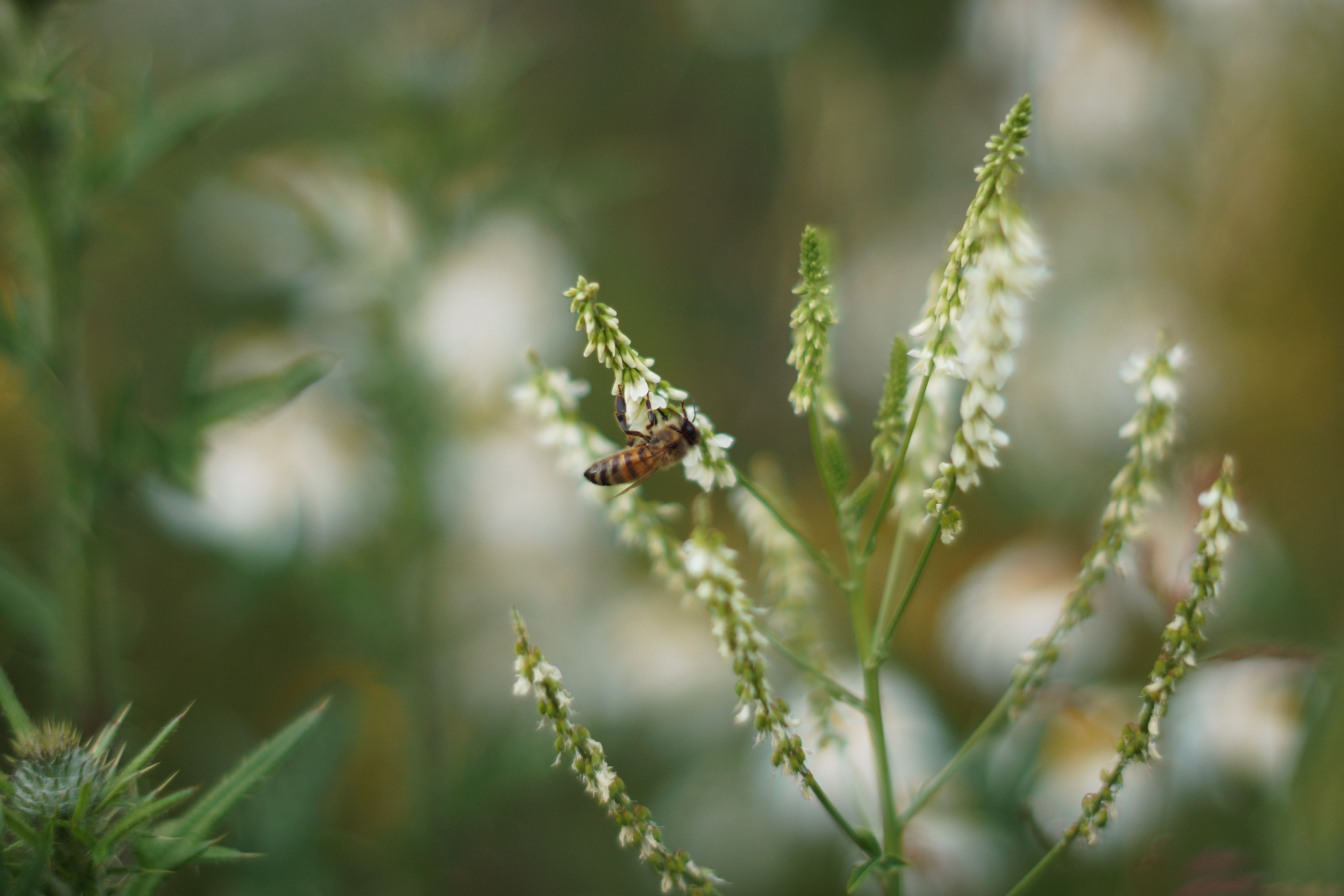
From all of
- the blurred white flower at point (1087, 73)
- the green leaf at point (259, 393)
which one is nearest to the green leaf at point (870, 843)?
the green leaf at point (259, 393)

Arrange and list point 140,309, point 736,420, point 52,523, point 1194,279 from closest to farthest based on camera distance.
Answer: point 52,523 → point 1194,279 → point 140,309 → point 736,420

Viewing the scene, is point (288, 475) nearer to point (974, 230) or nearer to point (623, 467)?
point (623, 467)

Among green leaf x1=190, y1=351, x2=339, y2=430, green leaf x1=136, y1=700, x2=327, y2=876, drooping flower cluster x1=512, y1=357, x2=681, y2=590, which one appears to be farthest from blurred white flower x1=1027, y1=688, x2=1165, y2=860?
green leaf x1=190, y1=351, x2=339, y2=430

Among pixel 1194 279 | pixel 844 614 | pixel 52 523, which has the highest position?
→ pixel 1194 279

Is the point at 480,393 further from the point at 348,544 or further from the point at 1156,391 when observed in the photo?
the point at 1156,391

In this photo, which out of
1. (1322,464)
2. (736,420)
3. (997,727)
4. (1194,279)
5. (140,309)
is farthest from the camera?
(736,420)

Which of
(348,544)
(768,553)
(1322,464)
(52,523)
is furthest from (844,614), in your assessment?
(52,523)

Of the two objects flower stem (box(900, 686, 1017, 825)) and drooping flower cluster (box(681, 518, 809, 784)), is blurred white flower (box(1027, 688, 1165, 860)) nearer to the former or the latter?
flower stem (box(900, 686, 1017, 825))
